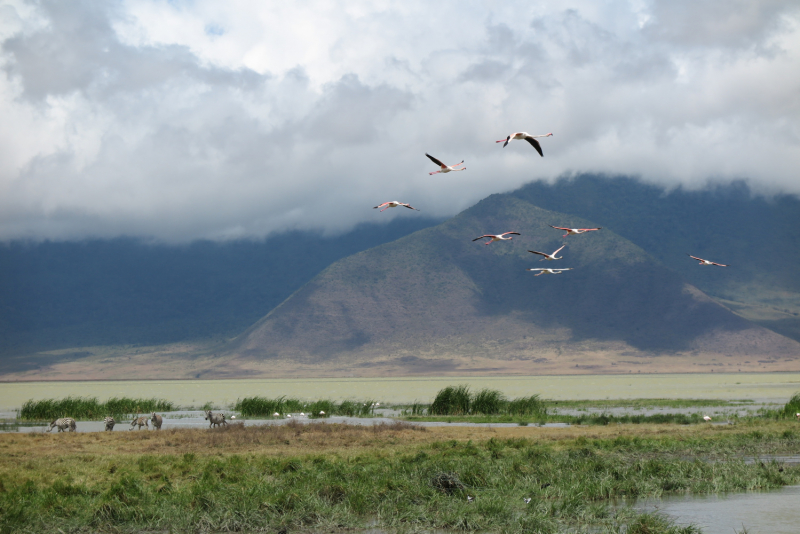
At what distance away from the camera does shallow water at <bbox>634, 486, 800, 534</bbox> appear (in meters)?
16.1

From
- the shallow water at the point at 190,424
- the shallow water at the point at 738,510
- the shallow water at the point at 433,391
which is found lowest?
the shallow water at the point at 433,391

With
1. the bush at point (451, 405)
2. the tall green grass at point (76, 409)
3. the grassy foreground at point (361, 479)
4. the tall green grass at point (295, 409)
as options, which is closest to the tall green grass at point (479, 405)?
the bush at point (451, 405)

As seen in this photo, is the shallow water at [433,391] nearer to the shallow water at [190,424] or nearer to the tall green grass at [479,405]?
the tall green grass at [479,405]

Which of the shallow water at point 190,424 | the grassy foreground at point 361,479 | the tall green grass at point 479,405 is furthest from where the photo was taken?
the tall green grass at point 479,405

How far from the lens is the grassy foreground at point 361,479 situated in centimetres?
1714

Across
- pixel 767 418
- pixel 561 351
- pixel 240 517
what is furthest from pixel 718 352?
pixel 240 517

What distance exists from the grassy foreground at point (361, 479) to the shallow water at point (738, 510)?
813 millimetres

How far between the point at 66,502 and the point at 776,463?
59.6ft

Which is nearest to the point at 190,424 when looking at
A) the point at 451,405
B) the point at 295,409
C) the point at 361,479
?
the point at 295,409

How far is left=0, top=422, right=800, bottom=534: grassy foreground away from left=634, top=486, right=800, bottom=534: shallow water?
32.0 inches

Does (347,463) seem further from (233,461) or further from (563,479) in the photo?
(563,479)

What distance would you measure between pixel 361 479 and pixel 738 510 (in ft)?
28.1

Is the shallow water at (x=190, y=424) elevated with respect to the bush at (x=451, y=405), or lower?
lower

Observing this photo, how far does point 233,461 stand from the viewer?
22.9 m
